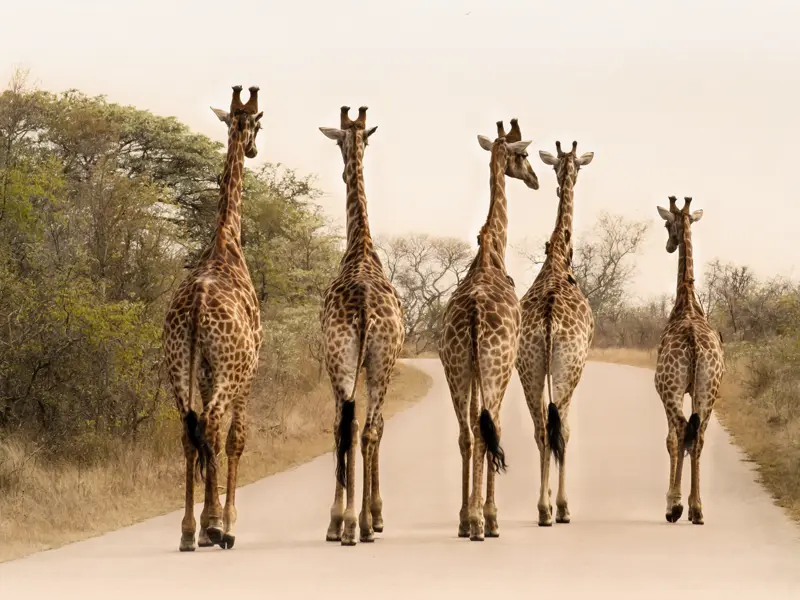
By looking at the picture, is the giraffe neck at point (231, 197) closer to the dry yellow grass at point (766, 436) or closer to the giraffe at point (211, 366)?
the giraffe at point (211, 366)

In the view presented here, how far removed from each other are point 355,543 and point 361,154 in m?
4.04

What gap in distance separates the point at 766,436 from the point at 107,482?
10.5m

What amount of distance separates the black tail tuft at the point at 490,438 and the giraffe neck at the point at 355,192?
91.9 inches

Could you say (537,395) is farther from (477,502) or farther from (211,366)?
(211,366)

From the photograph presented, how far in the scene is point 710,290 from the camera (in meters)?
50.6

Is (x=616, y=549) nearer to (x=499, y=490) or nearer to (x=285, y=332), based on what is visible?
(x=499, y=490)

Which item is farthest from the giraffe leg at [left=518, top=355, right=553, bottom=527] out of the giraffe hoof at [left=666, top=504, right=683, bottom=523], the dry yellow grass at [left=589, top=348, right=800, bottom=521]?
the dry yellow grass at [left=589, top=348, right=800, bottom=521]

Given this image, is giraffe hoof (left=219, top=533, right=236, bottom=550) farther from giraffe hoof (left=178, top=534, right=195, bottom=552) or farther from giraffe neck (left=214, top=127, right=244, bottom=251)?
giraffe neck (left=214, top=127, right=244, bottom=251)

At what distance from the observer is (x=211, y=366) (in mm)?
10227

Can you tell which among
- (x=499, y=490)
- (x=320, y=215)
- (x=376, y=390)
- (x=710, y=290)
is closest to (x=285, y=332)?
(x=320, y=215)

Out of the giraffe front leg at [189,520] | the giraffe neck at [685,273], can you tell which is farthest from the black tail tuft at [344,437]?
the giraffe neck at [685,273]

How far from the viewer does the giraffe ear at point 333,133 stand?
12289 mm

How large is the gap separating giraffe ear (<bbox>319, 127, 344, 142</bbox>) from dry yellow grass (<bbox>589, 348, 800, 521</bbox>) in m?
5.90

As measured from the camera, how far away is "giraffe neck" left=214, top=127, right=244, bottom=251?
1125 cm
